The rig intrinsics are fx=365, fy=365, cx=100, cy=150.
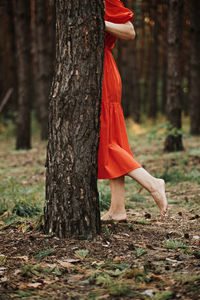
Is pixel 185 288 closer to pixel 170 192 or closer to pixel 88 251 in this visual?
pixel 88 251

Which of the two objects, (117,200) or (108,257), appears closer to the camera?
(108,257)

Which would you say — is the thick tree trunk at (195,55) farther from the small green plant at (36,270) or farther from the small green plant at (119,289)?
the small green plant at (119,289)

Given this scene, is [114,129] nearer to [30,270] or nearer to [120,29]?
[120,29]

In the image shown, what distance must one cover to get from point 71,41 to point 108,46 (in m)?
0.59

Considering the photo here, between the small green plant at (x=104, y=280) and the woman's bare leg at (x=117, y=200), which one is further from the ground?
the woman's bare leg at (x=117, y=200)

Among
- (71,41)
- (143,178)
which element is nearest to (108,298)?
(143,178)

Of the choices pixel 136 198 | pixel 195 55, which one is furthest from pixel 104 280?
pixel 195 55

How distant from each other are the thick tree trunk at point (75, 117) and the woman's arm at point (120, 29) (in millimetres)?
226

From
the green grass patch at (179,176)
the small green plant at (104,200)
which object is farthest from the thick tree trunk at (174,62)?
the small green plant at (104,200)

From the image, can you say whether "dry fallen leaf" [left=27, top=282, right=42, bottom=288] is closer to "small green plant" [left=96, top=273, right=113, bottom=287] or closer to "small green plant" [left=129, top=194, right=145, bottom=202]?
"small green plant" [left=96, top=273, right=113, bottom=287]

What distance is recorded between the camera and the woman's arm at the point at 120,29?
3259 mm

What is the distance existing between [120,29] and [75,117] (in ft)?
3.18

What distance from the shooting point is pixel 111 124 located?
3410mm

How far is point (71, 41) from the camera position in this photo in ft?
9.80
